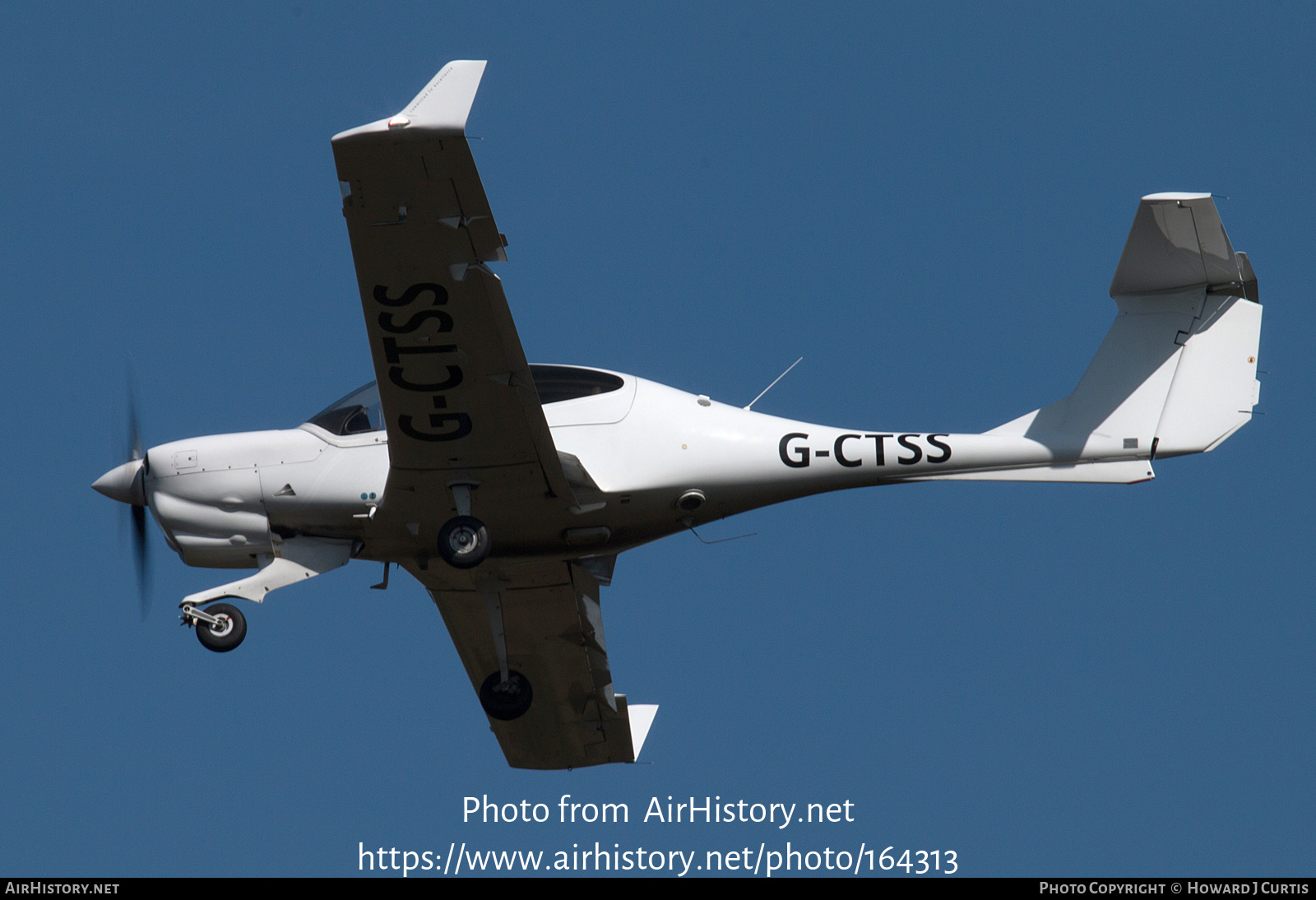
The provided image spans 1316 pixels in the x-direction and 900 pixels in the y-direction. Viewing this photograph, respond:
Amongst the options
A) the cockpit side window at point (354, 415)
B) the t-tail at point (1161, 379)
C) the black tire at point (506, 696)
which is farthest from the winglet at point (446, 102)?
the black tire at point (506, 696)

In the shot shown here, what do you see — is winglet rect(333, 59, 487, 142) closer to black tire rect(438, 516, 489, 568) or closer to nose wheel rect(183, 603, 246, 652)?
black tire rect(438, 516, 489, 568)

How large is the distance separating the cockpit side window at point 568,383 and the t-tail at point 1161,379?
3.12m

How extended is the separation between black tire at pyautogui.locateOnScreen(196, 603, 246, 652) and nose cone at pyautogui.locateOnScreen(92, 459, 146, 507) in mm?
1446

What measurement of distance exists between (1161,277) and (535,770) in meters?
8.88

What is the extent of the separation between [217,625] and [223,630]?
67 millimetres

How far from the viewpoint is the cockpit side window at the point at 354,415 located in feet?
43.7

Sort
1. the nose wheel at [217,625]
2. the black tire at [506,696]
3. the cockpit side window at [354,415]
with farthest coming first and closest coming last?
the black tire at [506,696]
the cockpit side window at [354,415]
the nose wheel at [217,625]

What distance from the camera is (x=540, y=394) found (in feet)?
43.4

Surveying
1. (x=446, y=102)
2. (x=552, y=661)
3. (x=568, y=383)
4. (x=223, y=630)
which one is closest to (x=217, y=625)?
(x=223, y=630)

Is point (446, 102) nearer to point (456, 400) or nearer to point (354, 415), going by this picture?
point (456, 400)

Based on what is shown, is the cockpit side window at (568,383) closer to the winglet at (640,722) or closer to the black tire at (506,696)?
the black tire at (506,696)

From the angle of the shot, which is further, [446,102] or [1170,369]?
[1170,369]

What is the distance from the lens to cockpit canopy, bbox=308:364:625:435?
13.2 meters

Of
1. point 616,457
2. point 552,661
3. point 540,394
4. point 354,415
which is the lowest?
point 552,661
